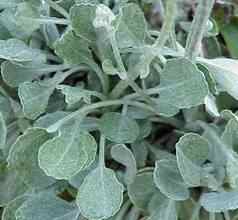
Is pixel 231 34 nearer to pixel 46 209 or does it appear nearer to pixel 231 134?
pixel 231 134

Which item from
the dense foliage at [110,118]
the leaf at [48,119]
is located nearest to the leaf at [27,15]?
the dense foliage at [110,118]

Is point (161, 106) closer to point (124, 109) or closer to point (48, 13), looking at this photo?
point (124, 109)

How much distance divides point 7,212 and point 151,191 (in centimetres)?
16

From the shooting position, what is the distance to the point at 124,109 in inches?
25.3

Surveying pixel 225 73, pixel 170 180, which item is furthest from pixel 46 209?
pixel 225 73

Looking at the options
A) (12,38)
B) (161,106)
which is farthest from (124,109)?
(12,38)

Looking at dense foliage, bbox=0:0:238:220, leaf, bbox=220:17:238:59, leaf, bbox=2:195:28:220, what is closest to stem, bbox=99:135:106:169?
dense foliage, bbox=0:0:238:220

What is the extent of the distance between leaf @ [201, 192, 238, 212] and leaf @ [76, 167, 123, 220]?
0.09m

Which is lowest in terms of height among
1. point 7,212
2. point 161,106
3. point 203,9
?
point 7,212

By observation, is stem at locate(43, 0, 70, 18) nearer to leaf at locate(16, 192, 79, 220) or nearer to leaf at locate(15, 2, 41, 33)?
leaf at locate(15, 2, 41, 33)

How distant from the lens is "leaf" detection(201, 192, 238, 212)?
22.2 inches

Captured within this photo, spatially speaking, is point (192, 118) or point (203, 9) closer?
point (203, 9)

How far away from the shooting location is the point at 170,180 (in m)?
0.60

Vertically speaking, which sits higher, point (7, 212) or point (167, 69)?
point (167, 69)
